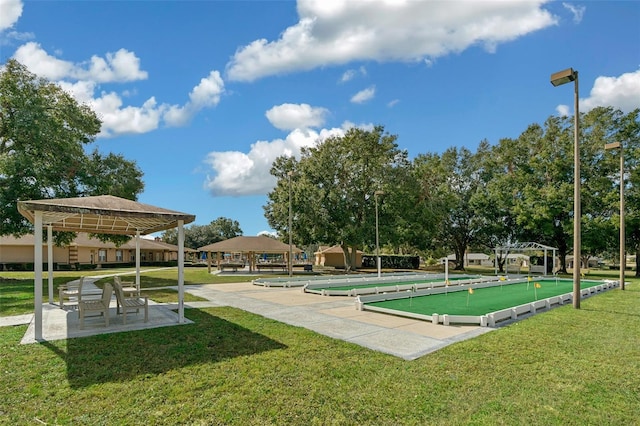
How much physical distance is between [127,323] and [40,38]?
40.0ft

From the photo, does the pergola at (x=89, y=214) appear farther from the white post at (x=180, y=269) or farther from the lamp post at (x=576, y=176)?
the lamp post at (x=576, y=176)

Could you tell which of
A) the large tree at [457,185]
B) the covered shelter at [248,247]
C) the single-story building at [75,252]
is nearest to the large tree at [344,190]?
the covered shelter at [248,247]

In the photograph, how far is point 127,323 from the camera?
27.1ft

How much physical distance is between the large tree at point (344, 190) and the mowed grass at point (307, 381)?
962 inches

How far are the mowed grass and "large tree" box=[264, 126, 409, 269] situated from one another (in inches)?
962

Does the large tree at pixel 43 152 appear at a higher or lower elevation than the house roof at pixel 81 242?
higher

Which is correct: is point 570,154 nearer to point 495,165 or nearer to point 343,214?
point 495,165

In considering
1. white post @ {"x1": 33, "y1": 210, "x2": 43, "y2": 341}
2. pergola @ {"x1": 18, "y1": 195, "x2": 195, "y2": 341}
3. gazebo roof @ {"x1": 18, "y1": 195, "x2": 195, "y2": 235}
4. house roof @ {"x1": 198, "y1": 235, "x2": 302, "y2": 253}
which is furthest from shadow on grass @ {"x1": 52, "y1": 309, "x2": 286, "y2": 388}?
house roof @ {"x1": 198, "y1": 235, "x2": 302, "y2": 253}

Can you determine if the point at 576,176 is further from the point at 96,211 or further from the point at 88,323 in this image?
the point at 88,323

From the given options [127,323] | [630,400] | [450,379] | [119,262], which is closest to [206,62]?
[127,323]

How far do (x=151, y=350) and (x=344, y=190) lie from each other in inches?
1104

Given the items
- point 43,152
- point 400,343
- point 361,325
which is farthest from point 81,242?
point 400,343

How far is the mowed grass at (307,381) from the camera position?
394cm

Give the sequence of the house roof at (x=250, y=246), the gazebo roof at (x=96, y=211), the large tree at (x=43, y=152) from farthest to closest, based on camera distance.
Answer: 1. the house roof at (x=250, y=246)
2. the large tree at (x=43, y=152)
3. the gazebo roof at (x=96, y=211)
